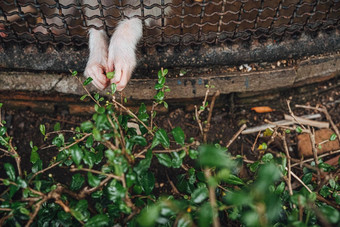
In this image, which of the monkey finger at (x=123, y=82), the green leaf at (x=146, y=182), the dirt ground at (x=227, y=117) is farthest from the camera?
the dirt ground at (x=227, y=117)

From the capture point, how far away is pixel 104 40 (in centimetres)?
193

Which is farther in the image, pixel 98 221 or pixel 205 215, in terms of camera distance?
pixel 98 221

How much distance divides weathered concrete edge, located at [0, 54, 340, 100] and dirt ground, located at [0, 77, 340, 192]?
0.55ft

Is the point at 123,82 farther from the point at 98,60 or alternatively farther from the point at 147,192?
the point at 147,192

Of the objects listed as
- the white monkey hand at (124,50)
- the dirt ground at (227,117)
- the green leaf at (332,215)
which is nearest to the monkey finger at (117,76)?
the white monkey hand at (124,50)

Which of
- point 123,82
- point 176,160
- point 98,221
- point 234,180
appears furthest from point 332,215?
point 123,82

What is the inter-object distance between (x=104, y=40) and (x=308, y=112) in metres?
1.53

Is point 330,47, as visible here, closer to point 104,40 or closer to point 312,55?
point 312,55

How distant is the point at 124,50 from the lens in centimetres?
174

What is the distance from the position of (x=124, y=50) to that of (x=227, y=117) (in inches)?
36.8

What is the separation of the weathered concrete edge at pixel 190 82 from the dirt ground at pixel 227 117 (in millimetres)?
168

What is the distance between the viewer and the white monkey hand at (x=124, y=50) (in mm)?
1599

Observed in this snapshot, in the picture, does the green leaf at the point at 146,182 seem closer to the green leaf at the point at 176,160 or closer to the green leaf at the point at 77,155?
the green leaf at the point at 176,160

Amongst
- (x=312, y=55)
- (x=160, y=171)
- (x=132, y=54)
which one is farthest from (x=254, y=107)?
(x=132, y=54)
